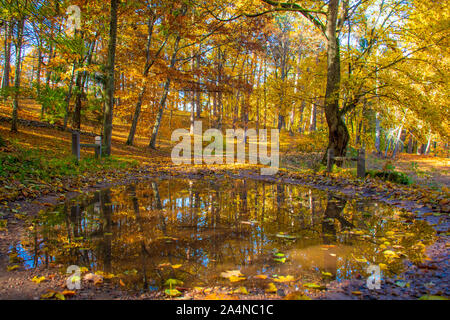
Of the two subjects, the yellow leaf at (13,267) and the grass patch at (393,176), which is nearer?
the yellow leaf at (13,267)

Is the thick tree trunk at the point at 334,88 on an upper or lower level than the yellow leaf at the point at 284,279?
upper

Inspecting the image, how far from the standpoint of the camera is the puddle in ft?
8.86

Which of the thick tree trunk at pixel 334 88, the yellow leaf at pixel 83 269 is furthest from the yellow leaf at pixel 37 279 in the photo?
the thick tree trunk at pixel 334 88

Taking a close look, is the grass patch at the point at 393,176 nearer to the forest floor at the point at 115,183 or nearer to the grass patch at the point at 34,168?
the forest floor at the point at 115,183

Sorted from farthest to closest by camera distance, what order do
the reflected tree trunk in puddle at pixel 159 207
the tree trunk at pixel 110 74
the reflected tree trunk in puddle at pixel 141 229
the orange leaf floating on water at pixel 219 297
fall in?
the tree trunk at pixel 110 74, the reflected tree trunk in puddle at pixel 159 207, the reflected tree trunk in puddle at pixel 141 229, the orange leaf floating on water at pixel 219 297

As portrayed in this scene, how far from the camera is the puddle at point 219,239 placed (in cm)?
270

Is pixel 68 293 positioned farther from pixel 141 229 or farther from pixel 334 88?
pixel 334 88

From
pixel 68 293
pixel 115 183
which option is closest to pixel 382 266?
pixel 68 293

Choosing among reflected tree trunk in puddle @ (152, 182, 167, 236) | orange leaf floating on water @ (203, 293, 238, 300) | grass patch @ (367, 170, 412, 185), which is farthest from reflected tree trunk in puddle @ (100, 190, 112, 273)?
grass patch @ (367, 170, 412, 185)

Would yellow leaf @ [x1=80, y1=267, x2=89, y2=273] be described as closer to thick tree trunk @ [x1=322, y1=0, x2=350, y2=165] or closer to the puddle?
the puddle

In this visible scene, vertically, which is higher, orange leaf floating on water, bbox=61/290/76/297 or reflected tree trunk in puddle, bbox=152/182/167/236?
A: reflected tree trunk in puddle, bbox=152/182/167/236

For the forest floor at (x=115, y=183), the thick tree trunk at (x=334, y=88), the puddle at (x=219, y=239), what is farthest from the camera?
the thick tree trunk at (x=334, y=88)

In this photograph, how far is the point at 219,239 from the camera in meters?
3.56
